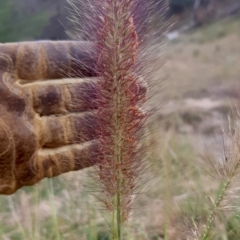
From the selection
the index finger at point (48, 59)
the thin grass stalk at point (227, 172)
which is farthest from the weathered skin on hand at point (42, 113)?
the thin grass stalk at point (227, 172)

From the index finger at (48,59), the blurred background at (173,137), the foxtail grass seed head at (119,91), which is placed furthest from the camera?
the blurred background at (173,137)

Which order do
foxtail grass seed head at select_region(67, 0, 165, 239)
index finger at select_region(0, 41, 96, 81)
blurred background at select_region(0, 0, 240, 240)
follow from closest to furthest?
foxtail grass seed head at select_region(67, 0, 165, 239), index finger at select_region(0, 41, 96, 81), blurred background at select_region(0, 0, 240, 240)

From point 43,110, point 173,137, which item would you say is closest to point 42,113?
point 43,110

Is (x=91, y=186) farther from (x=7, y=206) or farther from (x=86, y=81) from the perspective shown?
(x=7, y=206)

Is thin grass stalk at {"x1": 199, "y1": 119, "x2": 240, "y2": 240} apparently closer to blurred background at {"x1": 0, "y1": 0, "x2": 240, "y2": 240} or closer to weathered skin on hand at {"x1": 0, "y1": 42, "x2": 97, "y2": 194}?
blurred background at {"x1": 0, "y1": 0, "x2": 240, "y2": 240}

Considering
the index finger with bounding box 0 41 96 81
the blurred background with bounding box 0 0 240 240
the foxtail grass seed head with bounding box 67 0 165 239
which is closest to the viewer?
the foxtail grass seed head with bounding box 67 0 165 239

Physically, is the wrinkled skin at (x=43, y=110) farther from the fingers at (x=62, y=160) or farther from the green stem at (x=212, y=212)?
the green stem at (x=212, y=212)

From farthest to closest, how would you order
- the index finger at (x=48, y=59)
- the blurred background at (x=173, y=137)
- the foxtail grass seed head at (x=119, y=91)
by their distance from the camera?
the blurred background at (x=173, y=137), the index finger at (x=48, y=59), the foxtail grass seed head at (x=119, y=91)

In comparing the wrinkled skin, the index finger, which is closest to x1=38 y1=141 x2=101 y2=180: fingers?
the wrinkled skin
